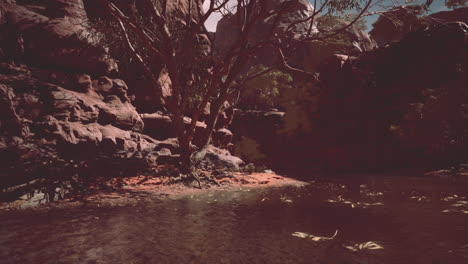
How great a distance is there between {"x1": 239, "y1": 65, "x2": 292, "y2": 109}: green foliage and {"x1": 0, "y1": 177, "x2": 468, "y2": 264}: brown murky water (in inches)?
811

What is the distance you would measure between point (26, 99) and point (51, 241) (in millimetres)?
7323

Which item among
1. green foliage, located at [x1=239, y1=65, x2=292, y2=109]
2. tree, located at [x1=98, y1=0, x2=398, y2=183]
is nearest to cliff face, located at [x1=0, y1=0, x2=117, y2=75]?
tree, located at [x1=98, y1=0, x2=398, y2=183]

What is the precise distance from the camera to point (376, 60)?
2298 centimetres

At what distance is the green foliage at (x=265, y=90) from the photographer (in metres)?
25.4

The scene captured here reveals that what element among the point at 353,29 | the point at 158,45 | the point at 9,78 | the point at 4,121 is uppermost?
the point at 353,29

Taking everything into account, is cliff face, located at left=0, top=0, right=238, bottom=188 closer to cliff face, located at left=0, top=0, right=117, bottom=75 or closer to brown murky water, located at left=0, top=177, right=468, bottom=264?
cliff face, located at left=0, top=0, right=117, bottom=75

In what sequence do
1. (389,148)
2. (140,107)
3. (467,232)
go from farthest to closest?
(389,148) < (140,107) < (467,232)

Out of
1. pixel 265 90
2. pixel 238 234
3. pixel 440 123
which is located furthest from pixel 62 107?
pixel 440 123

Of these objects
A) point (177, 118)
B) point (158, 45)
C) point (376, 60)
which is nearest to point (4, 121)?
point (177, 118)

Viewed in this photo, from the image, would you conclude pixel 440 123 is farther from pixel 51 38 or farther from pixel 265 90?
pixel 51 38

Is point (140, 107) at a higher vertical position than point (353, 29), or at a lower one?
lower

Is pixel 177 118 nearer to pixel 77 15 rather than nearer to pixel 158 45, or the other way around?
pixel 158 45

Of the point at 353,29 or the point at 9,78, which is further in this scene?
the point at 353,29

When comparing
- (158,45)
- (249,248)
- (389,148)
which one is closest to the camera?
(249,248)
